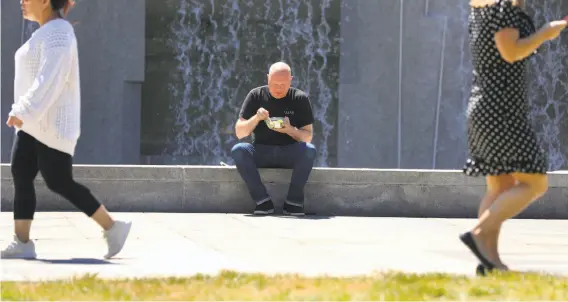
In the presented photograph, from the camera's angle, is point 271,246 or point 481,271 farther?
point 271,246

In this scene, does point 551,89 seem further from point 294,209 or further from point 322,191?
point 294,209

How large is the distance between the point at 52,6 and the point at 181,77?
9347 mm

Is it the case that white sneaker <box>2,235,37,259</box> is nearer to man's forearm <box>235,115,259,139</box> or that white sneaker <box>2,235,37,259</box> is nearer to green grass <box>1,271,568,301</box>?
green grass <box>1,271,568,301</box>

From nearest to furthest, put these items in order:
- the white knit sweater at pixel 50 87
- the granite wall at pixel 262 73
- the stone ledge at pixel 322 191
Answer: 1. the white knit sweater at pixel 50 87
2. the stone ledge at pixel 322 191
3. the granite wall at pixel 262 73

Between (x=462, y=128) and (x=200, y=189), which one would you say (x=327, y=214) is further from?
(x=462, y=128)

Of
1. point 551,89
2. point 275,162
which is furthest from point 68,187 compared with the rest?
point 551,89

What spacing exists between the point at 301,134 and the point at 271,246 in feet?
Result: 8.67

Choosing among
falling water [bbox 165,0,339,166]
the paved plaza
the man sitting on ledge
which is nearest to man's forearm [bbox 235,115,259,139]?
the man sitting on ledge

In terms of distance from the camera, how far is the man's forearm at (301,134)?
31.5 feet

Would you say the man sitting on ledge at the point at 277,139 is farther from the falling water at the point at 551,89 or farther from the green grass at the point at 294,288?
the falling water at the point at 551,89

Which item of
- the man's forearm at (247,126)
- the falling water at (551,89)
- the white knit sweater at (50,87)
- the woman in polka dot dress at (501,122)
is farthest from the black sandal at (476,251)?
the falling water at (551,89)

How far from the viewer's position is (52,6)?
6352mm

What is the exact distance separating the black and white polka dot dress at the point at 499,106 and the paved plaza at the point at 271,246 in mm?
582

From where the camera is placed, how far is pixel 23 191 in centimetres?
638
